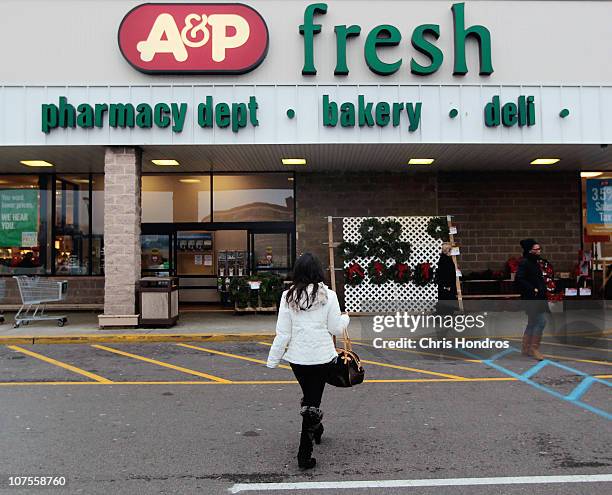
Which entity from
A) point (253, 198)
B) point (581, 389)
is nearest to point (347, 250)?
point (253, 198)

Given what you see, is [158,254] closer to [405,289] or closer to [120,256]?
[120,256]

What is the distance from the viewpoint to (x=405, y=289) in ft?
44.8

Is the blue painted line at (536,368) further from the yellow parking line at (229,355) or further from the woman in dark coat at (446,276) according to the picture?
the yellow parking line at (229,355)

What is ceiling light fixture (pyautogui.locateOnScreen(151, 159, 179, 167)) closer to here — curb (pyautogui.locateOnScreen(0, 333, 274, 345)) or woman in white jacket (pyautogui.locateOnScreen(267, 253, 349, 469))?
curb (pyautogui.locateOnScreen(0, 333, 274, 345))

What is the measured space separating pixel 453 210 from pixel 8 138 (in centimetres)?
1123

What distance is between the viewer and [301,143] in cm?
1191

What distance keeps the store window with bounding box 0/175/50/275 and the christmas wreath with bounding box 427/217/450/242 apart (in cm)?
1046

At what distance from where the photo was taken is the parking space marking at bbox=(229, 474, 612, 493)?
13.3 ft

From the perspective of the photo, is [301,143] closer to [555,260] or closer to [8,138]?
[8,138]

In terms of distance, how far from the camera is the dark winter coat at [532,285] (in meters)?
8.62

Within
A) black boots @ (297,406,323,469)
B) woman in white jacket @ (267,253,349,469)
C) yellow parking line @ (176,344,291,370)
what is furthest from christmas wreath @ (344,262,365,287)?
black boots @ (297,406,323,469)

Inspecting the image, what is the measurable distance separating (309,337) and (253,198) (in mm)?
11332

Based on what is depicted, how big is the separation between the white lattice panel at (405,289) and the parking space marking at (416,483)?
940cm

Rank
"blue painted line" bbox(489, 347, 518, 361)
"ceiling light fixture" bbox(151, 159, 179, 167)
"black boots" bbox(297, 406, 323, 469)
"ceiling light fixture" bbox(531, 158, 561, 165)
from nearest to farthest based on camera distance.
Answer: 1. "black boots" bbox(297, 406, 323, 469)
2. "blue painted line" bbox(489, 347, 518, 361)
3. "ceiling light fixture" bbox(531, 158, 561, 165)
4. "ceiling light fixture" bbox(151, 159, 179, 167)
